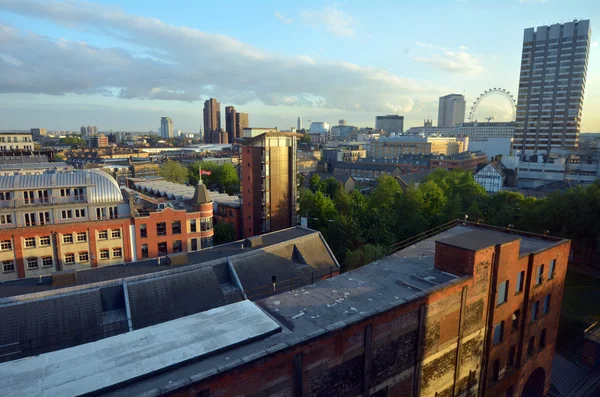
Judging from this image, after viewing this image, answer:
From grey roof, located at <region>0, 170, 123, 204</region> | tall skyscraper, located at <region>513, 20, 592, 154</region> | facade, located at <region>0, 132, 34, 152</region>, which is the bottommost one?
grey roof, located at <region>0, 170, 123, 204</region>

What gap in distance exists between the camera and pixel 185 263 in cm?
3703

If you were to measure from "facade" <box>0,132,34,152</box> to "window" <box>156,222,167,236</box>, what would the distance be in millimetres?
86275

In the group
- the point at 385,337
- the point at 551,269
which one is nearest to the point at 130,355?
the point at 385,337

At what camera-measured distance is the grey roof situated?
43188 mm

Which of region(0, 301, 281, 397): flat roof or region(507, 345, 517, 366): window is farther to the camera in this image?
region(507, 345, 517, 366): window

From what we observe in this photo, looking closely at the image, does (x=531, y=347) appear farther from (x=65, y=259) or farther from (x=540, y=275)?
(x=65, y=259)

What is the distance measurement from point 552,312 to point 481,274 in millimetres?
12626

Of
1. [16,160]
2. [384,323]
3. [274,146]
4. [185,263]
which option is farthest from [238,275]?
[16,160]

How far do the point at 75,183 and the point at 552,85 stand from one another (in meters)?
162

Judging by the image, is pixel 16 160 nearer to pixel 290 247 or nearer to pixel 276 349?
pixel 290 247

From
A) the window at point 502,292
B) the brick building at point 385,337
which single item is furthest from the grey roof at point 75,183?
the window at point 502,292

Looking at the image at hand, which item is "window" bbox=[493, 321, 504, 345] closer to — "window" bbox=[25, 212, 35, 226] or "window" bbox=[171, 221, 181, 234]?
"window" bbox=[171, 221, 181, 234]

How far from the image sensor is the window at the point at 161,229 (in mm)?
48134

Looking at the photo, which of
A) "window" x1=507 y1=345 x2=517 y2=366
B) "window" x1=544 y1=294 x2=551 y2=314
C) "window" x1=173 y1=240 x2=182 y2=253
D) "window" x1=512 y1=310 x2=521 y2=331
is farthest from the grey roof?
"window" x1=544 y1=294 x2=551 y2=314
